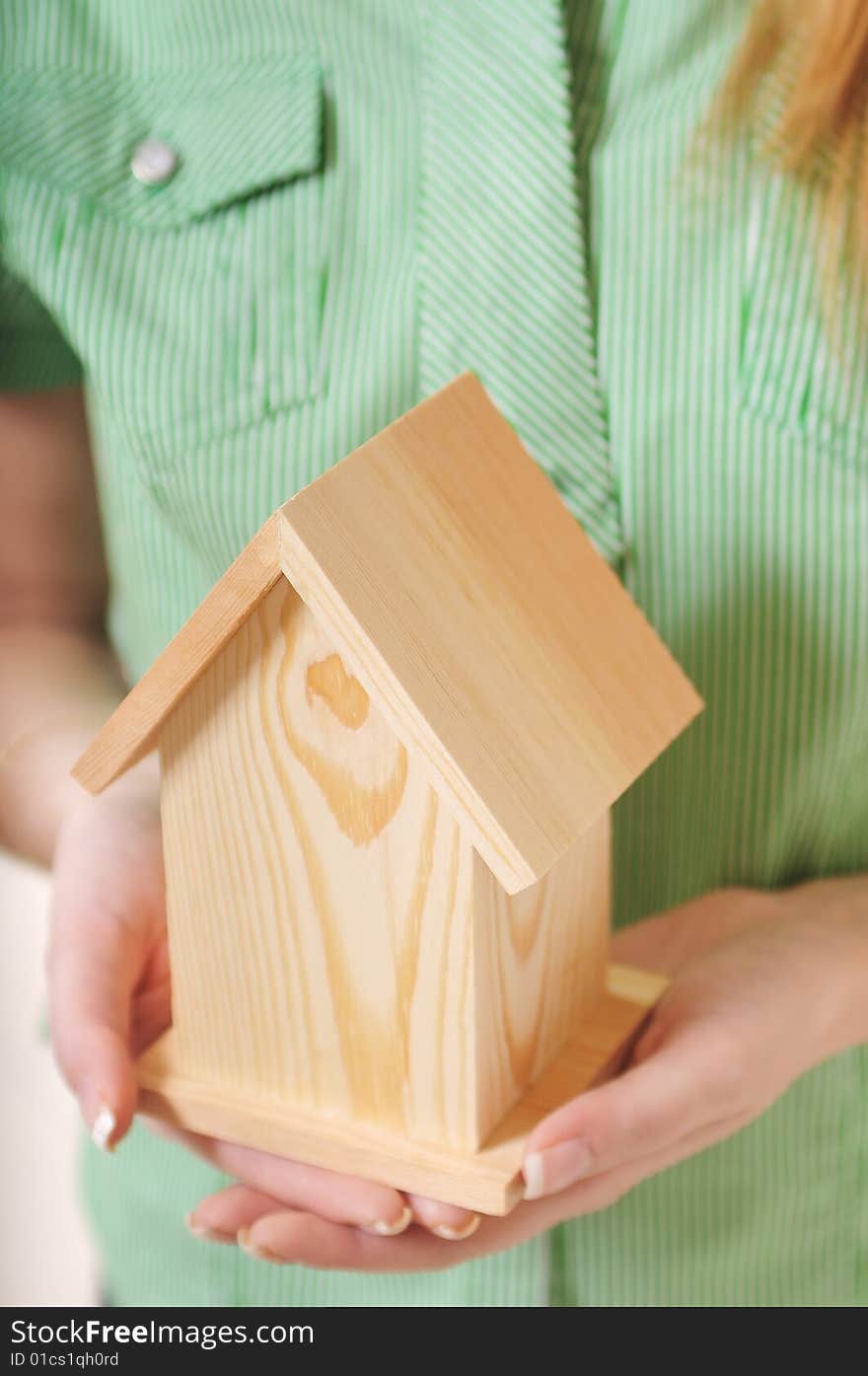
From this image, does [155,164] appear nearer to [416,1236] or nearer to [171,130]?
[171,130]

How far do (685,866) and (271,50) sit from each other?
0.42 m

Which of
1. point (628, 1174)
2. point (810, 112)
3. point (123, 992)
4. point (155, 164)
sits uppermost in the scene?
point (155, 164)

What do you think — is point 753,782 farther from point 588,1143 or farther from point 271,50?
point 271,50

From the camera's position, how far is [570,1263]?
645mm

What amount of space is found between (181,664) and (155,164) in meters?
0.27

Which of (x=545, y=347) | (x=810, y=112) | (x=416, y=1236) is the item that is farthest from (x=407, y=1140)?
(x=810, y=112)

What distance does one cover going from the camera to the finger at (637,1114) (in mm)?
485

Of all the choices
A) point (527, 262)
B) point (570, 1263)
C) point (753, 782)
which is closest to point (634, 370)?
point (527, 262)

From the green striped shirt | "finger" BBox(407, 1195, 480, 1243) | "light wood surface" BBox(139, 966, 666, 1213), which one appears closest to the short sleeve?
the green striped shirt

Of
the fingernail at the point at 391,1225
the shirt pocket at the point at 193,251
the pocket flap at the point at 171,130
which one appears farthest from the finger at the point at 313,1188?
the pocket flap at the point at 171,130

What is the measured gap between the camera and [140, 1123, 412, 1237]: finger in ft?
1.67

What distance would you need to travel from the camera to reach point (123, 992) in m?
0.58

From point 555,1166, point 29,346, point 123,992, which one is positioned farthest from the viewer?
point 29,346

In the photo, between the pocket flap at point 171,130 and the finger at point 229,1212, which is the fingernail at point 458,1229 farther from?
the pocket flap at point 171,130
